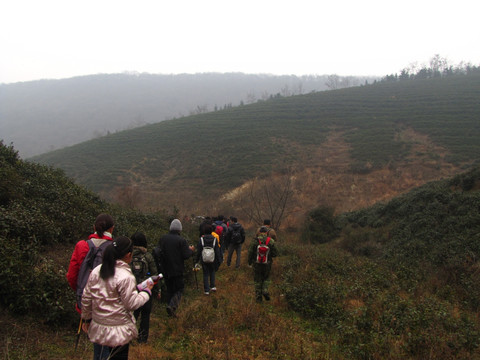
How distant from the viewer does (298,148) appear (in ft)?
139

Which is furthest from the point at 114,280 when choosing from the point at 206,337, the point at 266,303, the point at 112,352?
the point at 266,303

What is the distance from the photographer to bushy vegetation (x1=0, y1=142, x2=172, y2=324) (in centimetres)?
423

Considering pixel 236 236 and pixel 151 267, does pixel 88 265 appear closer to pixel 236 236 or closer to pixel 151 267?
pixel 151 267

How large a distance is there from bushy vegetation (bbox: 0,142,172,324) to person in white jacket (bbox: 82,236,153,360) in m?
2.24

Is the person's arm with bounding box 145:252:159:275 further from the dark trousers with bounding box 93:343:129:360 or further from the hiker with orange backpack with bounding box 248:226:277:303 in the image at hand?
the hiker with orange backpack with bounding box 248:226:277:303

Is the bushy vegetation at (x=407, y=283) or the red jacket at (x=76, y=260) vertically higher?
the red jacket at (x=76, y=260)

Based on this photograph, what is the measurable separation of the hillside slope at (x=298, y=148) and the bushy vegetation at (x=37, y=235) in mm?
20488

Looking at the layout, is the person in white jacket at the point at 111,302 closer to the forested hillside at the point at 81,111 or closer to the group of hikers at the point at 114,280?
the group of hikers at the point at 114,280

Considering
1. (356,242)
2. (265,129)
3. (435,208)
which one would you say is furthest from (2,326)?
(265,129)

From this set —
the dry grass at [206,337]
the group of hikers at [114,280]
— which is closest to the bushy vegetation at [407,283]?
the dry grass at [206,337]

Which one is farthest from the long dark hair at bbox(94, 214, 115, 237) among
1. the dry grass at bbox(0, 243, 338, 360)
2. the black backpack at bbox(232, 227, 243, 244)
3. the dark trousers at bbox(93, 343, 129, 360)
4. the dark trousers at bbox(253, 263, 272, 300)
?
the black backpack at bbox(232, 227, 243, 244)

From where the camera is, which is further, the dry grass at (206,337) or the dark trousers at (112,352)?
the dry grass at (206,337)

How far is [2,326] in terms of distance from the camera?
3.72m

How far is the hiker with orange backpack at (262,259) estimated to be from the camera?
6.09 metres
